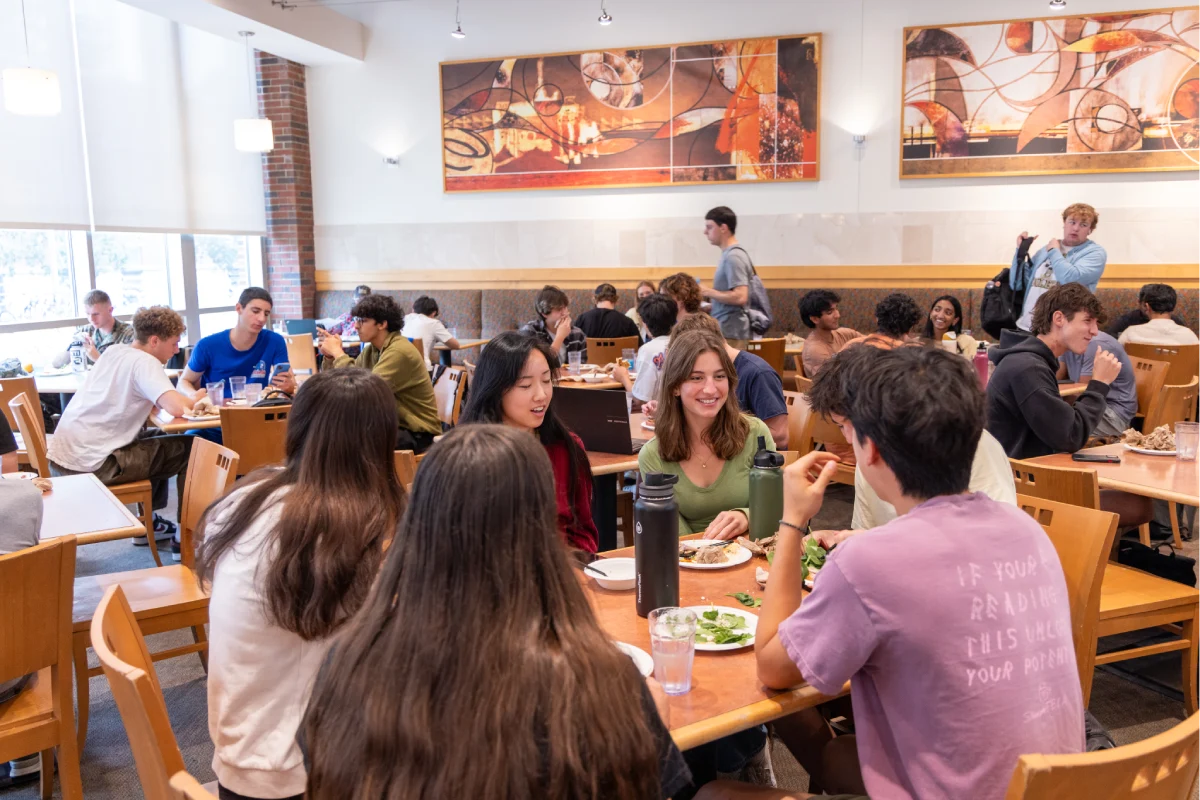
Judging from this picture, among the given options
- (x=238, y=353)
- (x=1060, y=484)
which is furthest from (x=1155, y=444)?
(x=238, y=353)

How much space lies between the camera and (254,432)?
411 centimetres

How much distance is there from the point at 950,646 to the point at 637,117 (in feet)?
25.4

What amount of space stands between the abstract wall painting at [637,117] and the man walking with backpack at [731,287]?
1.81 metres

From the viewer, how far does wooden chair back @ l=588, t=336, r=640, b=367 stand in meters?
6.26

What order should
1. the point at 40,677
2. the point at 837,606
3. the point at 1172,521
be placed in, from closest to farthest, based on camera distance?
the point at 837,606, the point at 40,677, the point at 1172,521

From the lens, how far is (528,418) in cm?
260

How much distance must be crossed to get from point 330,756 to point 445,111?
873cm

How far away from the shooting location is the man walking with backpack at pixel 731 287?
21.2 ft

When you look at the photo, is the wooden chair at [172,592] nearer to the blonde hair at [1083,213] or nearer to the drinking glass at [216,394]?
the drinking glass at [216,394]

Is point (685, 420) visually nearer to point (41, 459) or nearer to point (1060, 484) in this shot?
point (1060, 484)

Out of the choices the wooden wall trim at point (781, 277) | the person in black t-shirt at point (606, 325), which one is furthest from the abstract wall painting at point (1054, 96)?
the person in black t-shirt at point (606, 325)

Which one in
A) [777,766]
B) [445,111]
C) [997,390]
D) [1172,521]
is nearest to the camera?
[777,766]

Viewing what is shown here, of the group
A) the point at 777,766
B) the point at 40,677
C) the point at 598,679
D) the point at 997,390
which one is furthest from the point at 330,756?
the point at 997,390

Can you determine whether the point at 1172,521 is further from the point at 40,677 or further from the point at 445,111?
the point at 445,111
